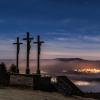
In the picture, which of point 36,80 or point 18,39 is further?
point 18,39

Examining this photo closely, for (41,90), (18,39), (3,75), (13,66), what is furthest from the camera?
(13,66)

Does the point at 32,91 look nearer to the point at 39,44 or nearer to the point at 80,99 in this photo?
the point at 80,99

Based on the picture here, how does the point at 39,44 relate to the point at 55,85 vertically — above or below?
above

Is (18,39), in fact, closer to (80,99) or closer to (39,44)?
(39,44)

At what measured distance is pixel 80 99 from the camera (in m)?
40.9

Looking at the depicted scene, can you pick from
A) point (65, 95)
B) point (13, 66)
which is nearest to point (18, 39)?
point (13, 66)

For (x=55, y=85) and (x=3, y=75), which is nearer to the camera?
(x=55, y=85)

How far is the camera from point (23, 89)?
4803 cm

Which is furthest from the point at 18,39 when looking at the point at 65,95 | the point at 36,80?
the point at 65,95

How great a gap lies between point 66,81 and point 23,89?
502 centimetres

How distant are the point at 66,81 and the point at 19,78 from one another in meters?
6.04

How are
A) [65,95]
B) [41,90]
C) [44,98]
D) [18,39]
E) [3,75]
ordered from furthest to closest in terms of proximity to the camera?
[18,39] → [3,75] → [41,90] → [65,95] → [44,98]

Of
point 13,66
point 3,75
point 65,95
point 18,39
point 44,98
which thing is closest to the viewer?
point 44,98

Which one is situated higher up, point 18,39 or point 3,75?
point 18,39
